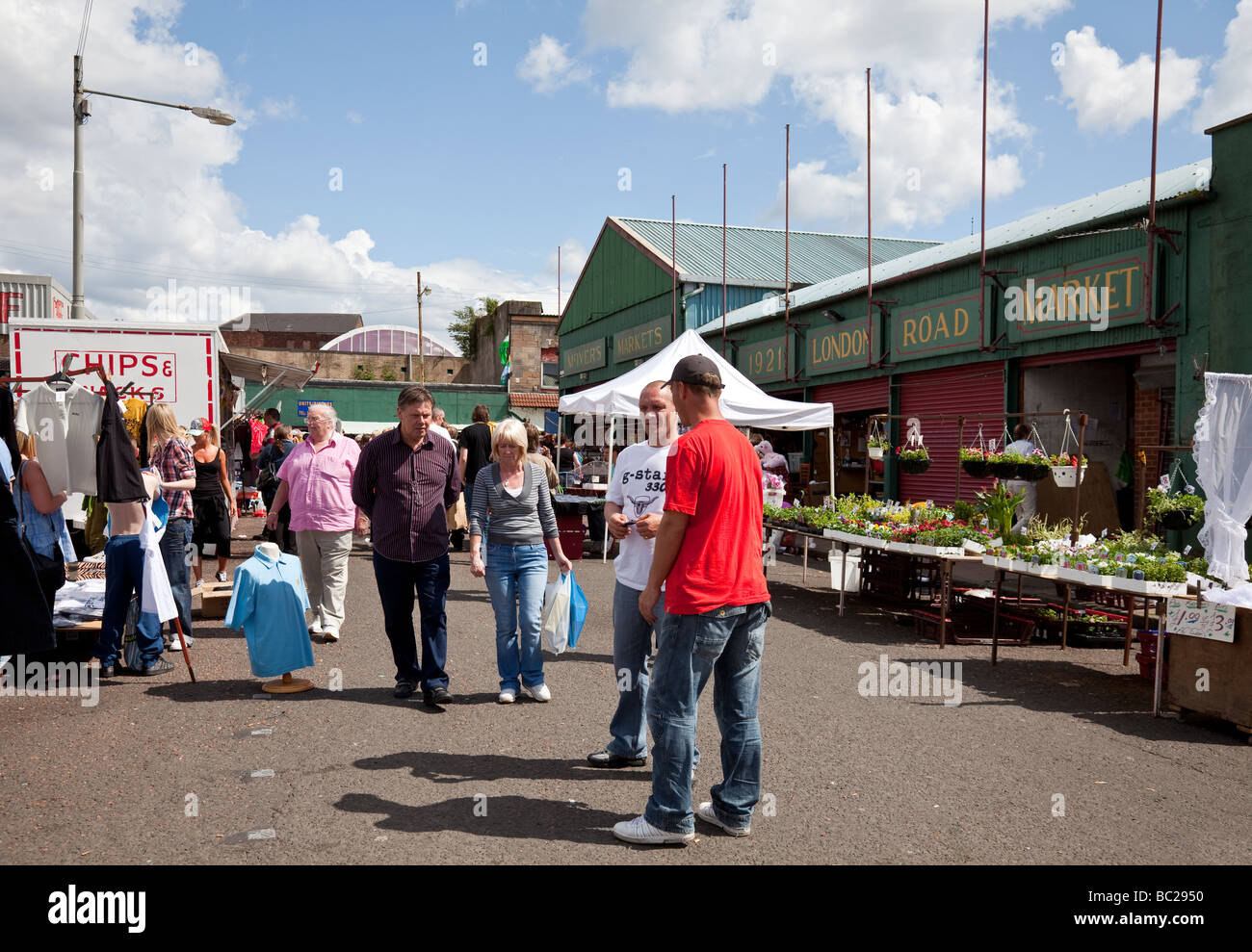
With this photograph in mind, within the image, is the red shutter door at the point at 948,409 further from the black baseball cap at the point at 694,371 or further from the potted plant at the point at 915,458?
the black baseball cap at the point at 694,371

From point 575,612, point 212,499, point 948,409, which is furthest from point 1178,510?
point 212,499

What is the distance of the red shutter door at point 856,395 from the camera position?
60.3 ft

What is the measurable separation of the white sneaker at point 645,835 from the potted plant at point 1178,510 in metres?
5.78

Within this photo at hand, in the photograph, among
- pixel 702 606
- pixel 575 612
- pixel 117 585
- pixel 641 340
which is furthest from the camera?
pixel 641 340

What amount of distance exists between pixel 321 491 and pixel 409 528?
2.18 meters

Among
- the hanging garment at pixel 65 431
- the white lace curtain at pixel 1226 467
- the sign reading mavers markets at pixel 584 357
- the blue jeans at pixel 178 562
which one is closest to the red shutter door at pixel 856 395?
the white lace curtain at pixel 1226 467

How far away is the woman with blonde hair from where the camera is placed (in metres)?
7.70

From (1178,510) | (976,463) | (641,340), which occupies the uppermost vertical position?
(641,340)

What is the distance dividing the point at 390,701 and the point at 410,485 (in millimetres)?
1497

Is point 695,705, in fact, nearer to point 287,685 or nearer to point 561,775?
point 561,775

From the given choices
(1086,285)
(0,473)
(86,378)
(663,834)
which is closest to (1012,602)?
(1086,285)

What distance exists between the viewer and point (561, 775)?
5082mm

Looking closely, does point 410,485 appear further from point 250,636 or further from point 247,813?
point 247,813

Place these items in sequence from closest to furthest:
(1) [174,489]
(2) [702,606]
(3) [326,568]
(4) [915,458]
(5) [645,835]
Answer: (2) [702,606] < (5) [645,835] < (1) [174,489] < (3) [326,568] < (4) [915,458]
